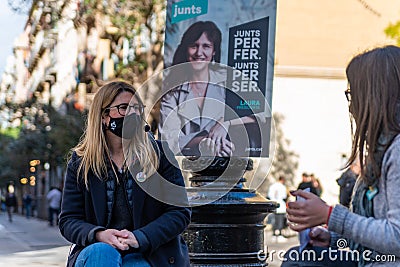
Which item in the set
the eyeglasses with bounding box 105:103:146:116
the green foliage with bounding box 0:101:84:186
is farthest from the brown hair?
the green foliage with bounding box 0:101:84:186

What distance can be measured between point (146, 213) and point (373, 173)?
6.14ft

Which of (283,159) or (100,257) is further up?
(100,257)

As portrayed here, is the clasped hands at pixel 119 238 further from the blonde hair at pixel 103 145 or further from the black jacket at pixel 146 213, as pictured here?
the blonde hair at pixel 103 145

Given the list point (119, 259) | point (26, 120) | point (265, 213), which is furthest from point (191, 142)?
point (26, 120)

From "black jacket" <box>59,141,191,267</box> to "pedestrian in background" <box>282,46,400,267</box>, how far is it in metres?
1.63

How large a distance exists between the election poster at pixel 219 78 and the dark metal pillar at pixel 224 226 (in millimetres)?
209

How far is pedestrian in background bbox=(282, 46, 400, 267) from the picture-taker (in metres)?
2.49

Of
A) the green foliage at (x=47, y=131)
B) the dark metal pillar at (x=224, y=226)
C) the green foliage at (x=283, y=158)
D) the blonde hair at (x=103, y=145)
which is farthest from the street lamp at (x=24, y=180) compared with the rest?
the blonde hair at (x=103, y=145)

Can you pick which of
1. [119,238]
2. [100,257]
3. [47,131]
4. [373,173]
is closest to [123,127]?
[119,238]

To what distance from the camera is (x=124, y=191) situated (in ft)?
13.9

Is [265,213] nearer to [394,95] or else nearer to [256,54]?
[256,54]

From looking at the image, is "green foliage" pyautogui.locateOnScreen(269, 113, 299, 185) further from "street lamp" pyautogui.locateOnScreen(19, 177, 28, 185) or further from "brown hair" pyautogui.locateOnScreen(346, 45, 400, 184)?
"street lamp" pyautogui.locateOnScreen(19, 177, 28, 185)

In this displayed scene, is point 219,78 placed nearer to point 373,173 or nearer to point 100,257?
point 100,257

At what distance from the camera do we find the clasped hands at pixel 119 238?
4.00m
